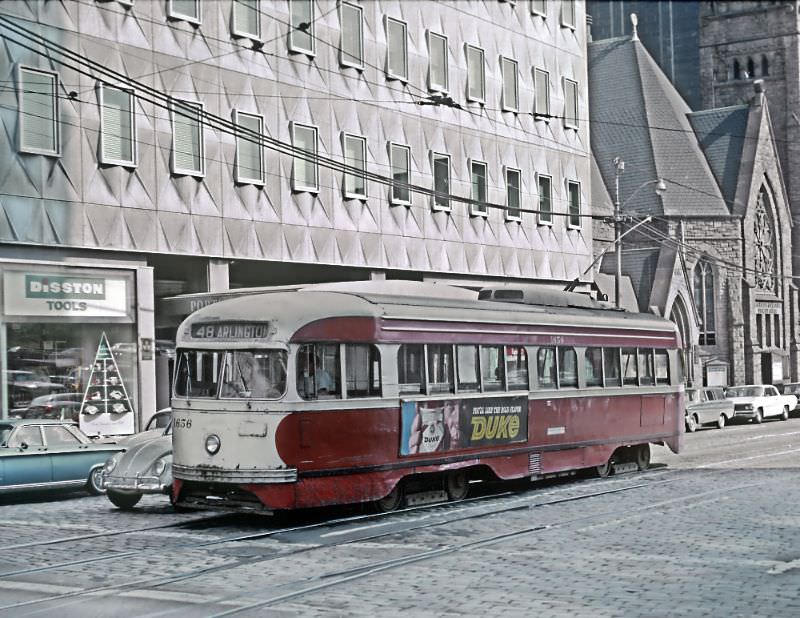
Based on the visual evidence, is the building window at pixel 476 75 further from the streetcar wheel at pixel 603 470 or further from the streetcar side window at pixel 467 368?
the streetcar side window at pixel 467 368

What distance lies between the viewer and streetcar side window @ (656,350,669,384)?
23.8 metres

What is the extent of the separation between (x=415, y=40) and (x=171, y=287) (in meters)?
10.8

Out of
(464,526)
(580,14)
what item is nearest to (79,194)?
(464,526)

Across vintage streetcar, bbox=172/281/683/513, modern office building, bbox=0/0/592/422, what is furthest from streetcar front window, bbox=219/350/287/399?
modern office building, bbox=0/0/592/422

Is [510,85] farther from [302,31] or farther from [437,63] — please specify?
[302,31]

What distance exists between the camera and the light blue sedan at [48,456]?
1900 centimetres

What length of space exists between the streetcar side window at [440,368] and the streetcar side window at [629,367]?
564 centimetres

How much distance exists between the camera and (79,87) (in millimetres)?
26172

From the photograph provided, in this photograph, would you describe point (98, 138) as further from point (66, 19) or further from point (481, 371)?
point (481, 371)

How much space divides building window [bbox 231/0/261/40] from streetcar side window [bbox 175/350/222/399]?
1522 centimetres

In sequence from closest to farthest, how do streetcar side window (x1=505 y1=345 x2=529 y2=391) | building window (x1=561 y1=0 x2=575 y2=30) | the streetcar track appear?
1. the streetcar track
2. streetcar side window (x1=505 y1=345 x2=529 y2=391)
3. building window (x1=561 y1=0 x2=575 y2=30)

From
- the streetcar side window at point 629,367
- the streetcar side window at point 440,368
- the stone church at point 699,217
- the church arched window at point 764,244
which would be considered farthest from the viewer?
the church arched window at point 764,244

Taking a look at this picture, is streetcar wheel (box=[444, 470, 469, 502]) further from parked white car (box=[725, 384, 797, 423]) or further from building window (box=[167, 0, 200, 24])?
parked white car (box=[725, 384, 797, 423])

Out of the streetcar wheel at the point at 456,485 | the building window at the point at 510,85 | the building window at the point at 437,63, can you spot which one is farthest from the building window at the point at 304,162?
the streetcar wheel at the point at 456,485
